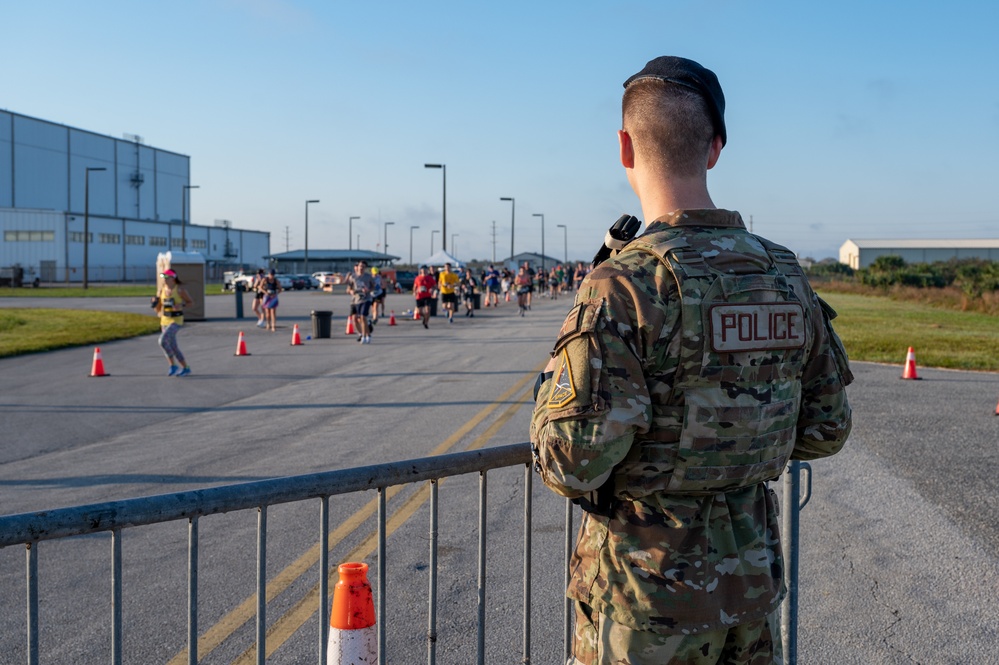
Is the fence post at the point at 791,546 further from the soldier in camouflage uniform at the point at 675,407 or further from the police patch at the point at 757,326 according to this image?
the police patch at the point at 757,326

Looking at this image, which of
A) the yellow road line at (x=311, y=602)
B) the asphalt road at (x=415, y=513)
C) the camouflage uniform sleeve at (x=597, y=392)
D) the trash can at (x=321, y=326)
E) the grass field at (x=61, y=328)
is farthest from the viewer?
the trash can at (x=321, y=326)

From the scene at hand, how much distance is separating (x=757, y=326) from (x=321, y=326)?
23.3 m

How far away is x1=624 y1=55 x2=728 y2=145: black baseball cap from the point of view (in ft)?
7.66

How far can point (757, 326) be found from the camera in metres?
2.28

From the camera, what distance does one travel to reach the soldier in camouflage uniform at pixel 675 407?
2.16 metres

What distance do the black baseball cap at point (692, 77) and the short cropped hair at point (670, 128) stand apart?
13 millimetres

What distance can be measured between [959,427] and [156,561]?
883 cm

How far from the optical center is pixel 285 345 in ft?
74.8

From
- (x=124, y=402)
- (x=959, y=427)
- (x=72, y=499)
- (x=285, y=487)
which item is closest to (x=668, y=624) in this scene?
(x=285, y=487)

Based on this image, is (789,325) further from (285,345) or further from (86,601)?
(285,345)

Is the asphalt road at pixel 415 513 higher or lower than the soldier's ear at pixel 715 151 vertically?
lower

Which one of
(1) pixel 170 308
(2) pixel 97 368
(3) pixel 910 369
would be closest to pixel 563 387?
(1) pixel 170 308

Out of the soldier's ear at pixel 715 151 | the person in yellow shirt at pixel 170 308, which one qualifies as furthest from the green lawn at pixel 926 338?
the soldier's ear at pixel 715 151

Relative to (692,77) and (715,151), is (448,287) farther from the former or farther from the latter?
(692,77)
